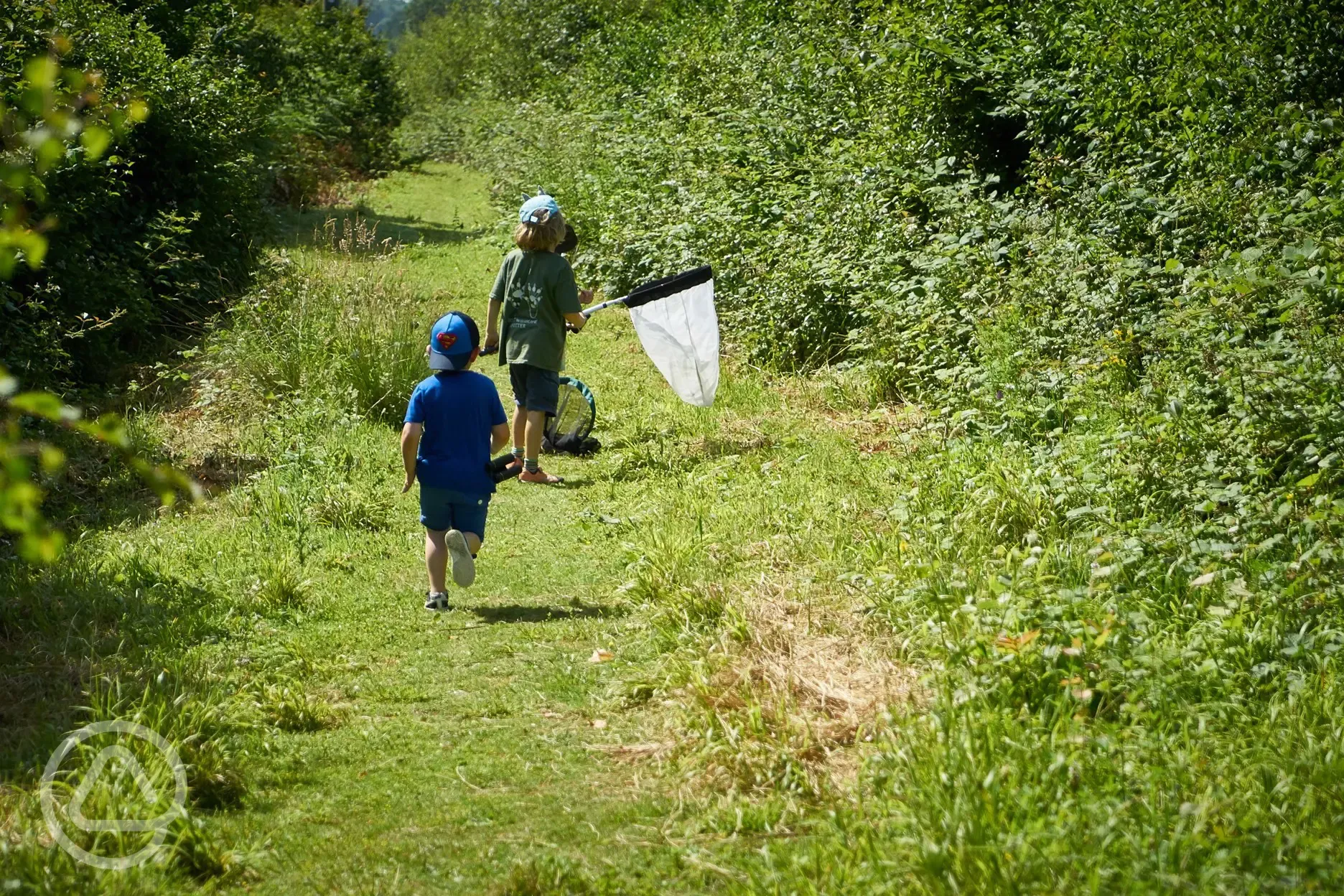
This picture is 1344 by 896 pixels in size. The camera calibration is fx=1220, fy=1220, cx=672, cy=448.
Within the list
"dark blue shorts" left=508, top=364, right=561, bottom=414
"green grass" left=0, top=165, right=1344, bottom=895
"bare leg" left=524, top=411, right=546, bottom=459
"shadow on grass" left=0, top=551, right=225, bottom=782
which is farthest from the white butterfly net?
"shadow on grass" left=0, top=551, right=225, bottom=782

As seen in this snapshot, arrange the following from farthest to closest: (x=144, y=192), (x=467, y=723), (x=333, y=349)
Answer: (x=144, y=192), (x=333, y=349), (x=467, y=723)

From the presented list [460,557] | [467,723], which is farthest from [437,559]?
[467,723]

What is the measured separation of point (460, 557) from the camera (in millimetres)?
5730

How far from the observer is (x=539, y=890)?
338 cm

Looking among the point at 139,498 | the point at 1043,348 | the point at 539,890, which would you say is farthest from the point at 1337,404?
the point at 139,498

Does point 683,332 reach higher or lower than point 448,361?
lower

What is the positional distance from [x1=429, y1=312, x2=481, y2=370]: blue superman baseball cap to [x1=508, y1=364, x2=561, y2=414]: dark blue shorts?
2.10 metres

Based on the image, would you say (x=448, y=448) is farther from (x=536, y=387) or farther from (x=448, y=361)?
(x=536, y=387)

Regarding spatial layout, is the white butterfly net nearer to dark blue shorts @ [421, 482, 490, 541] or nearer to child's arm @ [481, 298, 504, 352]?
child's arm @ [481, 298, 504, 352]

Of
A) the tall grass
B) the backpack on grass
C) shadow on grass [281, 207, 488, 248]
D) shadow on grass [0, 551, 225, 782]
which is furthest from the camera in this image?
shadow on grass [281, 207, 488, 248]

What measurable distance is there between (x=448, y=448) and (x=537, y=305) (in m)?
2.34

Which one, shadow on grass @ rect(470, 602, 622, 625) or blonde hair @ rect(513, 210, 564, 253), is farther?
blonde hair @ rect(513, 210, 564, 253)

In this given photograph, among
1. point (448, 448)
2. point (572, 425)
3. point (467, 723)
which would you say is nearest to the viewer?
point (467, 723)

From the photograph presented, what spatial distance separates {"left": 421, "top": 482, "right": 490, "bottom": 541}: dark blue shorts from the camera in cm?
590
